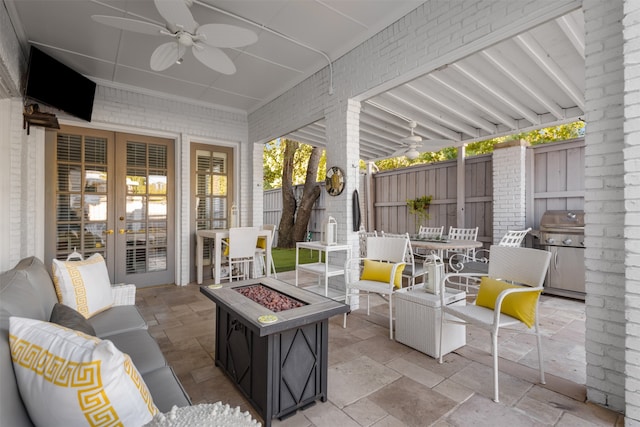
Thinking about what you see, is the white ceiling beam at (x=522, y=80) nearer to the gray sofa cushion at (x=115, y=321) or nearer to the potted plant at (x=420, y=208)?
the potted plant at (x=420, y=208)

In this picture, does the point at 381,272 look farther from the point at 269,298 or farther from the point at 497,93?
the point at 497,93

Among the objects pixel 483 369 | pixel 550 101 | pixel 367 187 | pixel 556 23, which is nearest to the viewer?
pixel 483 369

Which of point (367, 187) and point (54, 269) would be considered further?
point (367, 187)

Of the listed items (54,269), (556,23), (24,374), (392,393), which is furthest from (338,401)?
(556,23)

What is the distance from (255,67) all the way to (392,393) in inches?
157

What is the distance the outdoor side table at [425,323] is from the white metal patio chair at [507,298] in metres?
0.09

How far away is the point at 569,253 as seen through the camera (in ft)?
12.9

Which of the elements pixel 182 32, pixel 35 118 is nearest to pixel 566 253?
pixel 182 32

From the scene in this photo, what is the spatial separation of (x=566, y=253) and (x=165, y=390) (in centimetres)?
466

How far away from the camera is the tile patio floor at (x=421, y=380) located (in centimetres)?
175

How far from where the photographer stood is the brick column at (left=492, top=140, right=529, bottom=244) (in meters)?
4.93

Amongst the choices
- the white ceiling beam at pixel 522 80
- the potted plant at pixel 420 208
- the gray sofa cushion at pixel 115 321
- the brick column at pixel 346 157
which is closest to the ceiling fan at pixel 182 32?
the brick column at pixel 346 157

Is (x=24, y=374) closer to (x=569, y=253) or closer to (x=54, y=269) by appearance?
(x=54, y=269)

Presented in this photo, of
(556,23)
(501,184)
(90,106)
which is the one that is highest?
(556,23)
